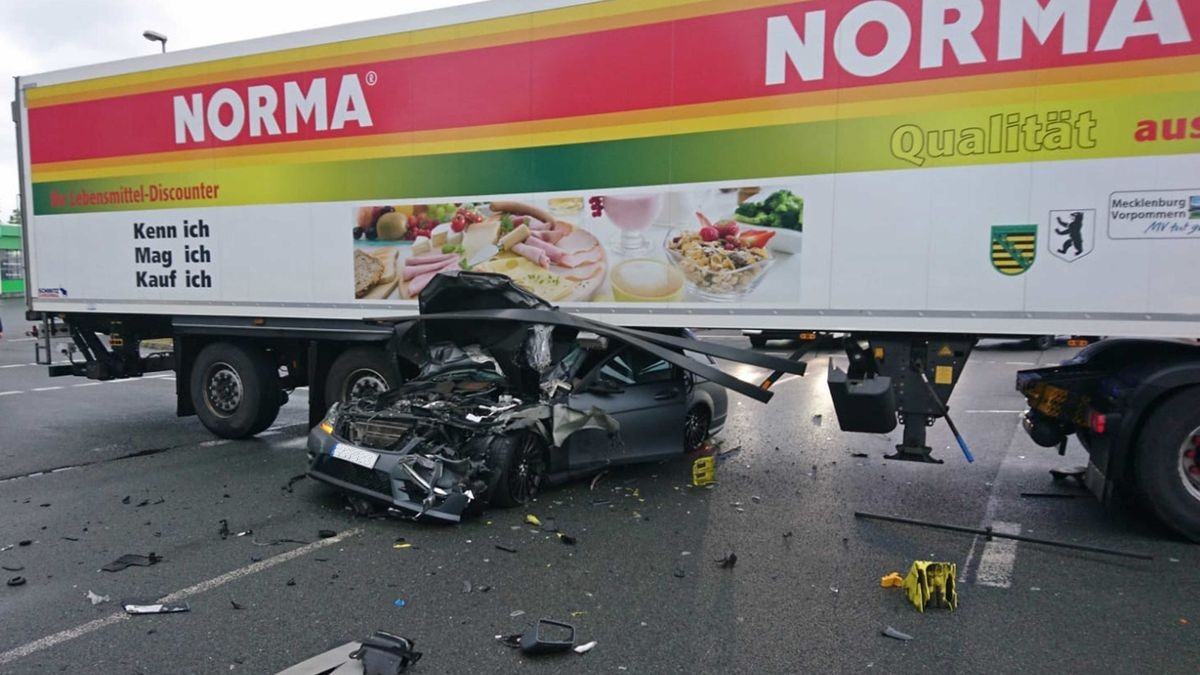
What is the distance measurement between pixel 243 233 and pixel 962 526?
7.53 meters

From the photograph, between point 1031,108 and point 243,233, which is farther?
point 243,233

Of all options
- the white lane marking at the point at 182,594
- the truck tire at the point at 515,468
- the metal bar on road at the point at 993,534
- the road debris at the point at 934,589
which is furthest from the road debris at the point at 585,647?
the metal bar on road at the point at 993,534

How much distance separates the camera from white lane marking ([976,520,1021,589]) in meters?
4.61

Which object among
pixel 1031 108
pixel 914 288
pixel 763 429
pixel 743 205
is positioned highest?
pixel 1031 108

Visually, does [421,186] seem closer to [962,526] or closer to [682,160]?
[682,160]

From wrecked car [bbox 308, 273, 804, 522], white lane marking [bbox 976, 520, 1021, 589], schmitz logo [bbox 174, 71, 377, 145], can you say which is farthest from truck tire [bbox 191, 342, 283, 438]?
white lane marking [bbox 976, 520, 1021, 589]

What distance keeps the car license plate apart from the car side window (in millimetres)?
2054

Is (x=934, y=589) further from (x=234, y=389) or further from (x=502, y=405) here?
(x=234, y=389)

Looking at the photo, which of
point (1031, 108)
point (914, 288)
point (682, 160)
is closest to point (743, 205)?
point (682, 160)

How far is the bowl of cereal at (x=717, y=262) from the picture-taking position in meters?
6.33

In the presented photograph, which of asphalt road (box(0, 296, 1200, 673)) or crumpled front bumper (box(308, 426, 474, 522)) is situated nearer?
asphalt road (box(0, 296, 1200, 673))

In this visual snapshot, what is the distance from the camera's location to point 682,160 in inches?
254

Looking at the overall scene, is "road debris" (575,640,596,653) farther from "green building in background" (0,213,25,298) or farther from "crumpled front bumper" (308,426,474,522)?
"green building in background" (0,213,25,298)

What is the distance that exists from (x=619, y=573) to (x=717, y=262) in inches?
111
